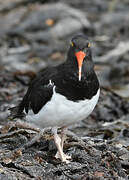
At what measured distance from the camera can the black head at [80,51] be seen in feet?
17.4

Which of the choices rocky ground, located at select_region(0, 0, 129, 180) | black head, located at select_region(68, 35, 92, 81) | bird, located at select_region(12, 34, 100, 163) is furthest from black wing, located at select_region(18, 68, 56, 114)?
rocky ground, located at select_region(0, 0, 129, 180)

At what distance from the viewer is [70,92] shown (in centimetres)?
527

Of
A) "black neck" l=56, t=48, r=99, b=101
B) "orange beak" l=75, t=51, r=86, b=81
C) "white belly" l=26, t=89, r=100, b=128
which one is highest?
"orange beak" l=75, t=51, r=86, b=81

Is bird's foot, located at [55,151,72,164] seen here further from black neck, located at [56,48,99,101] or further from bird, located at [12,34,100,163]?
black neck, located at [56,48,99,101]

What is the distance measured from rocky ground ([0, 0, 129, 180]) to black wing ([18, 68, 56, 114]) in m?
0.46

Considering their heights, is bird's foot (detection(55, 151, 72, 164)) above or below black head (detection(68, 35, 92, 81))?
below

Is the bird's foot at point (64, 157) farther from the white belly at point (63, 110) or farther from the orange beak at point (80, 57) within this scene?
the orange beak at point (80, 57)

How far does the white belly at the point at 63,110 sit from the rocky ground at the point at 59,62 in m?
0.46

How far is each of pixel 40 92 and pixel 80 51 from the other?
69cm

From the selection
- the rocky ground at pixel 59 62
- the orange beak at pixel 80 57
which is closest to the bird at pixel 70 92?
the orange beak at pixel 80 57

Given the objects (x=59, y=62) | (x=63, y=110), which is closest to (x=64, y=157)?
(x=63, y=110)

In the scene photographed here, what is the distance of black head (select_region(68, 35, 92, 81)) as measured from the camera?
5.29 m

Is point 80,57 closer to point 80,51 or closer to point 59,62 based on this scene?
point 80,51

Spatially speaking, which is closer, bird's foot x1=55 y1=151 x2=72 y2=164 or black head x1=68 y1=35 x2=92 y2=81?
black head x1=68 y1=35 x2=92 y2=81
